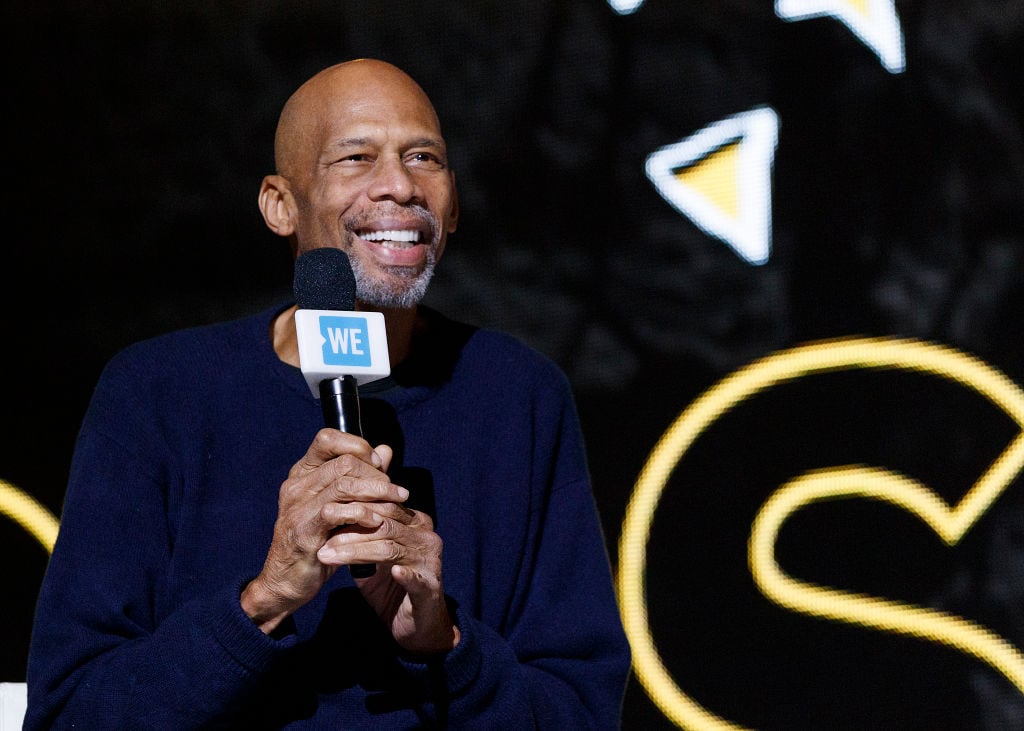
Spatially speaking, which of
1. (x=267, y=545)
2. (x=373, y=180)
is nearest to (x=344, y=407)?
(x=267, y=545)

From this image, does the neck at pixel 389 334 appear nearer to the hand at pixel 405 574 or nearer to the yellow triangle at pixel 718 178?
the hand at pixel 405 574

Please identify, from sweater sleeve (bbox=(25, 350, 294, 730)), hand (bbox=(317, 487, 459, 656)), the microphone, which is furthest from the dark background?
the microphone

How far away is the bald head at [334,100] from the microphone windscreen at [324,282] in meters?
0.37

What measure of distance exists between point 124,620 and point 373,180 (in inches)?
21.7

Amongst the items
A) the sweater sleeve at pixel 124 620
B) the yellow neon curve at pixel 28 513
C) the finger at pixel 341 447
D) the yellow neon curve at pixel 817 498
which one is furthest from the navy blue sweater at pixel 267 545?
the yellow neon curve at pixel 28 513

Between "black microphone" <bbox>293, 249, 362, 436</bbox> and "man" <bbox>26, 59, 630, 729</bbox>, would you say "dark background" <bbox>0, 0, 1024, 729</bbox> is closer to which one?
"man" <bbox>26, 59, 630, 729</bbox>

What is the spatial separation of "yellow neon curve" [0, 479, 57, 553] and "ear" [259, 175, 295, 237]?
1084mm

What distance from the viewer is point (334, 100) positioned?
1666 mm

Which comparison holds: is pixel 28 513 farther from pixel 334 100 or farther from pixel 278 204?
pixel 334 100

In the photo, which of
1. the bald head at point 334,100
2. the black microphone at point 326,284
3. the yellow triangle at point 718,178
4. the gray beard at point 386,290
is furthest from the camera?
the yellow triangle at point 718,178

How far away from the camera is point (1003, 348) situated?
2.49 m

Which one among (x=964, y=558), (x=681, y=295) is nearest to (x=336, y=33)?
(x=681, y=295)

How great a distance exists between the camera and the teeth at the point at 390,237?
158 centimetres

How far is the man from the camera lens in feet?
4.41
